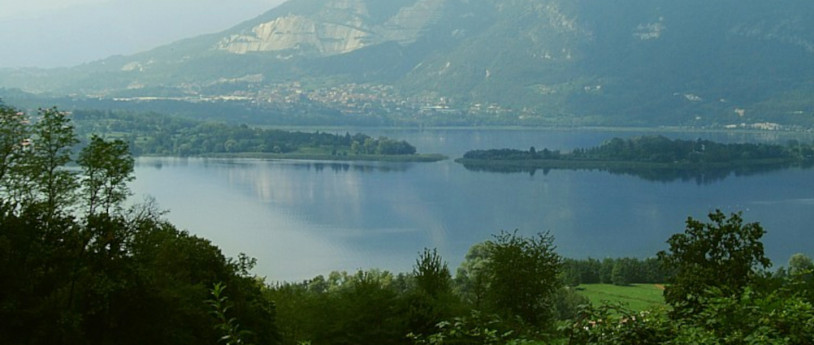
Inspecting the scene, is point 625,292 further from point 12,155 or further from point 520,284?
point 12,155

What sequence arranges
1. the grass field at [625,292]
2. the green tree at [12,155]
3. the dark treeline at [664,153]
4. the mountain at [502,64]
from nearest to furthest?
the green tree at [12,155] → the grass field at [625,292] → the dark treeline at [664,153] → the mountain at [502,64]

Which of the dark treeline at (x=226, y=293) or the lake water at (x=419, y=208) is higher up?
the dark treeline at (x=226, y=293)

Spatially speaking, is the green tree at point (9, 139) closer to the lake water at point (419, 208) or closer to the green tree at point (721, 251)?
the green tree at point (721, 251)

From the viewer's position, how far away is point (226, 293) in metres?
8.66

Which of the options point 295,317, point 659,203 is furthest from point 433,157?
point 295,317

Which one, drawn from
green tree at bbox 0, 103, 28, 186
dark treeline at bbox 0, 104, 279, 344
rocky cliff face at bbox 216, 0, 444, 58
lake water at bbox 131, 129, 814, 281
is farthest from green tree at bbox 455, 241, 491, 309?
rocky cliff face at bbox 216, 0, 444, 58

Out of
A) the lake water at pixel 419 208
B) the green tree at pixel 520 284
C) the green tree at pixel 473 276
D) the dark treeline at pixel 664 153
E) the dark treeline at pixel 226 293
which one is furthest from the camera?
the dark treeline at pixel 664 153

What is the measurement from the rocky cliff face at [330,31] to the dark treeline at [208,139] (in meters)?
50.8

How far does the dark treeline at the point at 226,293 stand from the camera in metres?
3.83

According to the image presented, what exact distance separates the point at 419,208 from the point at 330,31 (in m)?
81.4

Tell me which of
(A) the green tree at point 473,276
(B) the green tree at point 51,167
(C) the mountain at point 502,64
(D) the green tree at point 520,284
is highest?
(C) the mountain at point 502,64

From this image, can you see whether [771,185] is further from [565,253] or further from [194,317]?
[194,317]

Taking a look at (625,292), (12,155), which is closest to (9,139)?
(12,155)

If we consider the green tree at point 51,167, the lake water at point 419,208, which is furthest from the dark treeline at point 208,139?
the green tree at point 51,167
